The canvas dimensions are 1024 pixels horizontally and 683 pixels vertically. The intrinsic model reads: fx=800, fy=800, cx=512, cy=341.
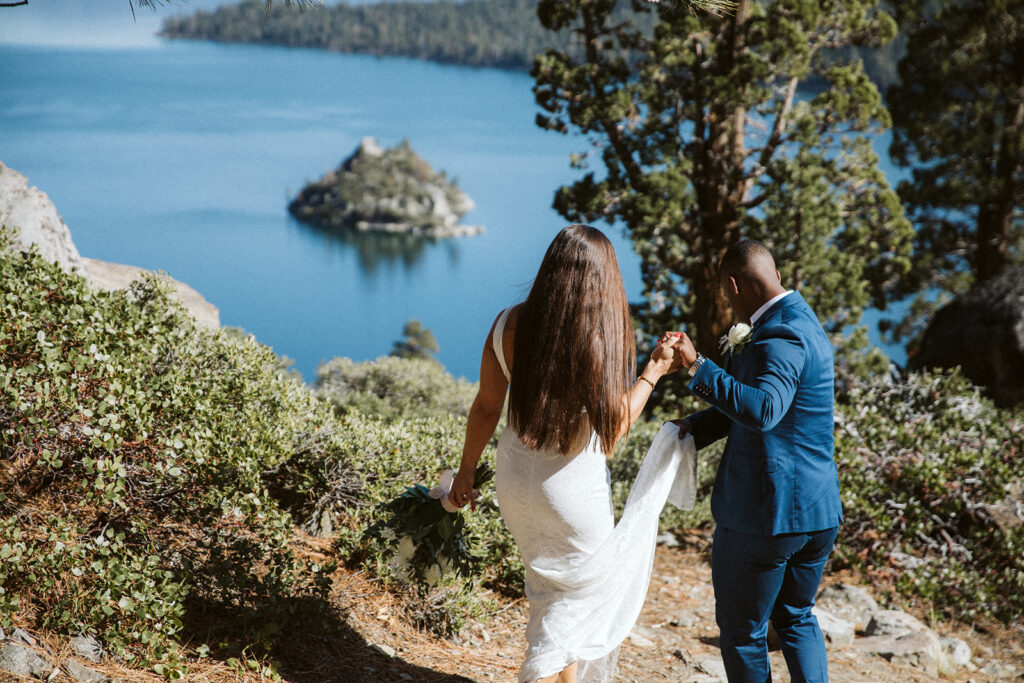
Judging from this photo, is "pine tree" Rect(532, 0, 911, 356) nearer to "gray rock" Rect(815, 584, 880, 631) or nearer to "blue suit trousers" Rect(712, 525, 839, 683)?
"gray rock" Rect(815, 584, 880, 631)

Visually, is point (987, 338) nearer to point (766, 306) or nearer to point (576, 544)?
point (766, 306)

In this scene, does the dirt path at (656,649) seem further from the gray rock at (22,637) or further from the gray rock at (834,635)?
the gray rock at (22,637)

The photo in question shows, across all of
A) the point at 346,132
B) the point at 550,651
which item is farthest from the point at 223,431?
the point at 346,132

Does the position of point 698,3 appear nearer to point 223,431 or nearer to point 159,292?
point 223,431

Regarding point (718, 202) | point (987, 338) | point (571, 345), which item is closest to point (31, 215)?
point (571, 345)

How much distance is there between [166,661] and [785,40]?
7272mm

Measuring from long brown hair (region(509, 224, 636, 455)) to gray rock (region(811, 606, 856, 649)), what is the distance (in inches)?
94.0

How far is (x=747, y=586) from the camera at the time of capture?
2.47 meters

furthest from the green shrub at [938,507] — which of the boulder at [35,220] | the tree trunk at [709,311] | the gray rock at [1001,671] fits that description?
the boulder at [35,220]

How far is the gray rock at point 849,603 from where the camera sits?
454 cm

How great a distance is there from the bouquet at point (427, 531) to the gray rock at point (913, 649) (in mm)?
2280

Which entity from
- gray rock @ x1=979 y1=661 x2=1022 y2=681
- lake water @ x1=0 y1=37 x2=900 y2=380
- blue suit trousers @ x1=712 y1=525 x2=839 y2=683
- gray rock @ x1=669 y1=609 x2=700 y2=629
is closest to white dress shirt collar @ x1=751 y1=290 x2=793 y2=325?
blue suit trousers @ x1=712 y1=525 x2=839 y2=683

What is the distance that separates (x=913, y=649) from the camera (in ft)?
12.9

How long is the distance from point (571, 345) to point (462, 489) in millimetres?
800
